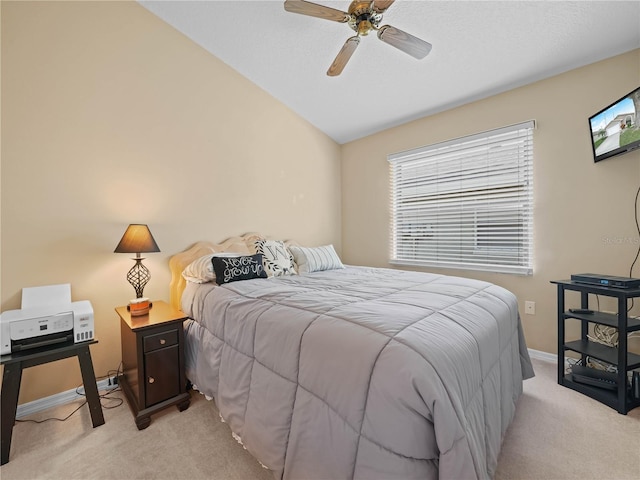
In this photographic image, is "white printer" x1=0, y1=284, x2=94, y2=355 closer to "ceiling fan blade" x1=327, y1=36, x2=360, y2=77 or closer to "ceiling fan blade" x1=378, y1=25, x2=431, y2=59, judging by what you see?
"ceiling fan blade" x1=327, y1=36, x2=360, y2=77

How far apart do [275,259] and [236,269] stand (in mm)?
479

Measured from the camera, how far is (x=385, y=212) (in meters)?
3.66

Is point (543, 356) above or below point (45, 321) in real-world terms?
below

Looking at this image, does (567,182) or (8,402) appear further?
(567,182)

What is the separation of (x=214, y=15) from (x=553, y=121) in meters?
3.08

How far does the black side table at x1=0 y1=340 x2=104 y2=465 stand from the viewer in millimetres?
1412

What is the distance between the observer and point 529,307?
2.57 metres

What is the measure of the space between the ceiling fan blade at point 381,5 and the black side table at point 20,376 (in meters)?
2.60

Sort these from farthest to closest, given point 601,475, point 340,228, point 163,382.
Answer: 1. point 340,228
2. point 163,382
3. point 601,475

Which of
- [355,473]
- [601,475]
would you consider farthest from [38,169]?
[601,475]

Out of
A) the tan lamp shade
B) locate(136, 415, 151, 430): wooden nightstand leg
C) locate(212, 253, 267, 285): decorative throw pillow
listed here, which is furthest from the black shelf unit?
the tan lamp shade

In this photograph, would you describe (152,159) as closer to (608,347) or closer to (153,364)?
(153,364)

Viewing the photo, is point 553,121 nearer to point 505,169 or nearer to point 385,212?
point 505,169

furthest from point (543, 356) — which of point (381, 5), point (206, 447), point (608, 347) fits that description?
point (381, 5)
